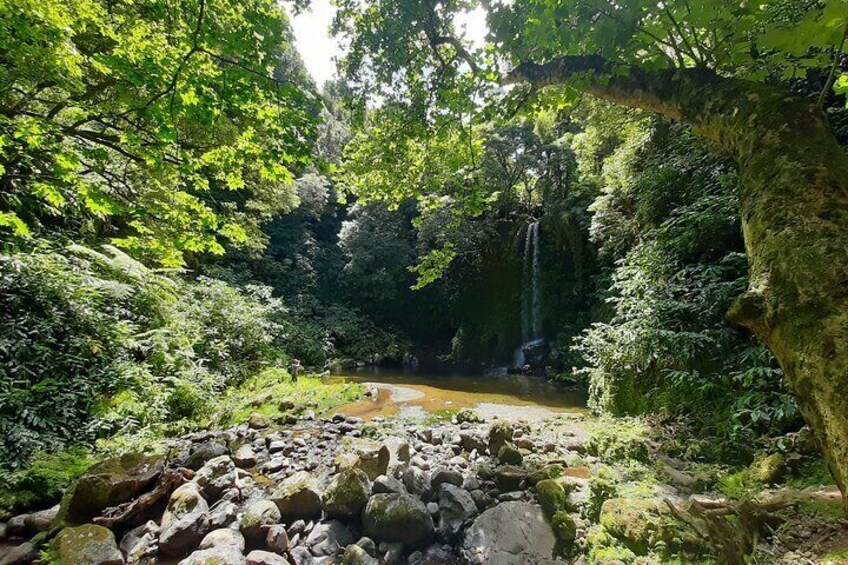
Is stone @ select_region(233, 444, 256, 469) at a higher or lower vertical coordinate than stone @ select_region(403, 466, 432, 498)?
lower

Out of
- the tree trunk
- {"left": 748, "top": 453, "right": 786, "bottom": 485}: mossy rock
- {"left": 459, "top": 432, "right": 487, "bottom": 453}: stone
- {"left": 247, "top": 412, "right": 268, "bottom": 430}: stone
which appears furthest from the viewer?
{"left": 247, "top": 412, "right": 268, "bottom": 430}: stone

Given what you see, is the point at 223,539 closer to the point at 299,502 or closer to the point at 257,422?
the point at 299,502

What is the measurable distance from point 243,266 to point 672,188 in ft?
53.3

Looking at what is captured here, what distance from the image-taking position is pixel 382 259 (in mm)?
19125

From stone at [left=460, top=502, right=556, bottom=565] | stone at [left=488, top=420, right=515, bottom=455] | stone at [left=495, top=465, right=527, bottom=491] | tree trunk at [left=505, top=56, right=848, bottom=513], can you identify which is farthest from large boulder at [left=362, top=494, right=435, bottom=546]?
tree trunk at [left=505, top=56, right=848, bottom=513]

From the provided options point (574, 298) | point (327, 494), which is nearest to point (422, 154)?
point (327, 494)

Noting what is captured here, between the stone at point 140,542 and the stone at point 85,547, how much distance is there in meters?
0.11

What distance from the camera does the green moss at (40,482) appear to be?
10.8 feet

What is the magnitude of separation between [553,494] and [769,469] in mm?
1604

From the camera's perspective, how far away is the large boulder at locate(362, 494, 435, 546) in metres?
3.02

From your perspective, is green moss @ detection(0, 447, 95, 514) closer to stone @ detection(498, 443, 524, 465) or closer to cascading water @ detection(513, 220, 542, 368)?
stone @ detection(498, 443, 524, 465)

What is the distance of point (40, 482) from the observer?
137 inches

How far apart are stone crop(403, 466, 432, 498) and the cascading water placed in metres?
11.0

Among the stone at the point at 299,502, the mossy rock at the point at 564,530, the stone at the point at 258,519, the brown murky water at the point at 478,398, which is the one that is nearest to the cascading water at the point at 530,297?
the brown murky water at the point at 478,398
